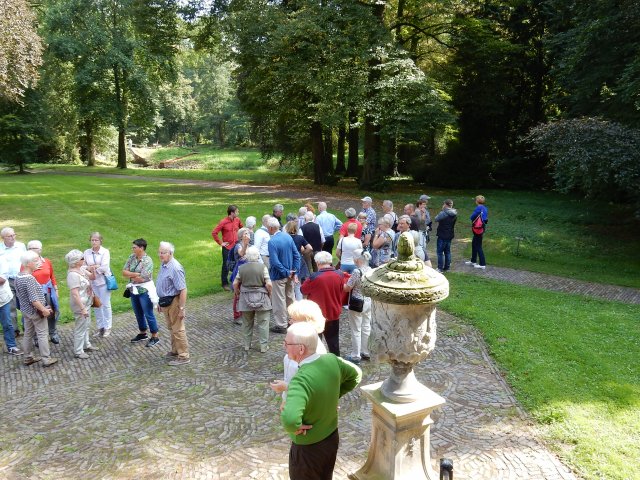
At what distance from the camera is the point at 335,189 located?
28.5 meters

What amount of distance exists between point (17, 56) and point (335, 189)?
1682 centimetres

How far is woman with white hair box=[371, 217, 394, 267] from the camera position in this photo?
9164 millimetres

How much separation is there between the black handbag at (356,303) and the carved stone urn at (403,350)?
2.76 meters

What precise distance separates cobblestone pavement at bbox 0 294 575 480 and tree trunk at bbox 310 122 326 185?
72.4 ft

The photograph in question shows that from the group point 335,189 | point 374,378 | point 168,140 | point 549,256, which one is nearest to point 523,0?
point 335,189

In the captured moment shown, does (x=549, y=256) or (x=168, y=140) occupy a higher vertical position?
(x=168, y=140)

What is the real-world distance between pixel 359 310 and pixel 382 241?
2.22 m

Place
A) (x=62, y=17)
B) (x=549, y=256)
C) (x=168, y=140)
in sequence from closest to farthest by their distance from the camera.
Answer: (x=549, y=256) → (x=62, y=17) → (x=168, y=140)

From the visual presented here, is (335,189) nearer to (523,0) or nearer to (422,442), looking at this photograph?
(523,0)

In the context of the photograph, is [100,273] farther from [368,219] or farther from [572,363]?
[572,363]

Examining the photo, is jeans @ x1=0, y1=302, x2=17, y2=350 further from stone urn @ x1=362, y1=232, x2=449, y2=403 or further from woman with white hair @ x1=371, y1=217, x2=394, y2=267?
stone urn @ x1=362, y1=232, x2=449, y2=403

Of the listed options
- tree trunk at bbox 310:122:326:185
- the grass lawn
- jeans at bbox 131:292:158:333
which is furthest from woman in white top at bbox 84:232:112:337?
tree trunk at bbox 310:122:326:185

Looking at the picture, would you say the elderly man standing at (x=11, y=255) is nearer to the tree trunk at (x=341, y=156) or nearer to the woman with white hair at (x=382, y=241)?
the woman with white hair at (x=382, y=241)

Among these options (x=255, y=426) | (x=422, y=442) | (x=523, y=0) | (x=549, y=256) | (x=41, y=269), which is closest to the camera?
(x=422, y=442)
